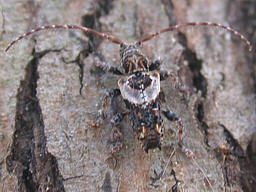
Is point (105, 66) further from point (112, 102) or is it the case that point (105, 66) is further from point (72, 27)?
point (72, 27)

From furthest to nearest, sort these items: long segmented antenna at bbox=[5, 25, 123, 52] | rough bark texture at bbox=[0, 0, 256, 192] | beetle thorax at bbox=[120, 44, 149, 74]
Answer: beetle thorax at bbox=[120, 44, 149, 74] < long segmented antenna at bbox=[5, 25, 123, 52] < rough bark texture at bbox=[0, 0, 256, 192]

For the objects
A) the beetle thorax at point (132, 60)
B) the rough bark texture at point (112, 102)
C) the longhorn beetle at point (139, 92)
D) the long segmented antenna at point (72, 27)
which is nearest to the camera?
the rough bark texture at point (112, 102)

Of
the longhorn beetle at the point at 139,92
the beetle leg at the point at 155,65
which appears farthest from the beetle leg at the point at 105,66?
the beetle leg at the point at 155,65

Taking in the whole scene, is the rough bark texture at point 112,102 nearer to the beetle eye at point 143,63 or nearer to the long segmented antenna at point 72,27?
the long segmented antenna at point 72,27

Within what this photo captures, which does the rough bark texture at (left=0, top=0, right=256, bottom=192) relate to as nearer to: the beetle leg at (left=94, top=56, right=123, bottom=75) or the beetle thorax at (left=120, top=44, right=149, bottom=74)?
the beetle leg at (left=94, top=56, right=123, bottom=75)

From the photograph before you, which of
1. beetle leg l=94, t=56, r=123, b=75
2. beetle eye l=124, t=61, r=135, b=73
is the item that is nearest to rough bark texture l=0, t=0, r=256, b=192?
beetle leg l=94, t=56, r=123, b=75

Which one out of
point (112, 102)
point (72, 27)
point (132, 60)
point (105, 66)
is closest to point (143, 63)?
point (132, 60)
